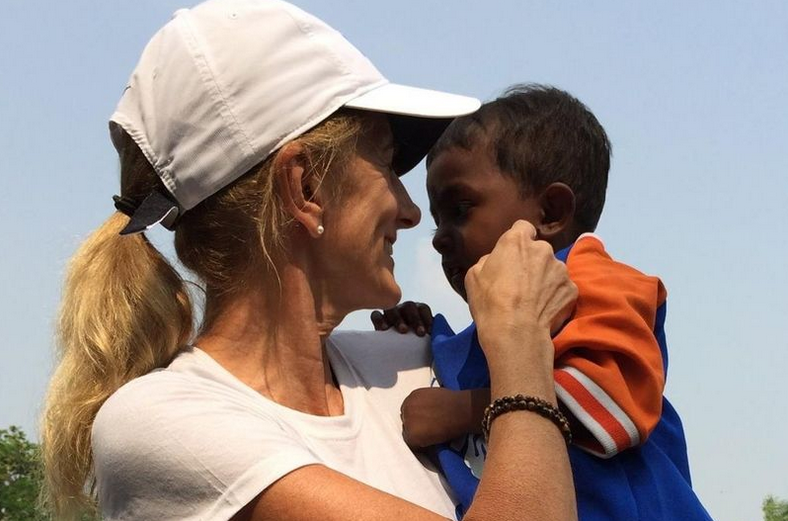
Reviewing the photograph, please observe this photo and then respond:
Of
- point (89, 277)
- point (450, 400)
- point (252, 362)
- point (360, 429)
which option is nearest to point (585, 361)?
point (450, 400)

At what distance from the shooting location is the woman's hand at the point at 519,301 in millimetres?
2604

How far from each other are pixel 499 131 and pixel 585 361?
95 centimetres

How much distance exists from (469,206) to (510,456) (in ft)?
3.56

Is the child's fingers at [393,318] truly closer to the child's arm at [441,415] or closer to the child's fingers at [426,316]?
the child's fingers at [426,316]

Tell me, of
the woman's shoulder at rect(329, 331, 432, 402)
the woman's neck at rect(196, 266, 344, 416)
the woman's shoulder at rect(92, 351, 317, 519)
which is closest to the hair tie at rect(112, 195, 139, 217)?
the woman's neck at rect(196, 266, 344, 416)

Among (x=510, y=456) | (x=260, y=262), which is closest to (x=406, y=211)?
(x=260, y=262)

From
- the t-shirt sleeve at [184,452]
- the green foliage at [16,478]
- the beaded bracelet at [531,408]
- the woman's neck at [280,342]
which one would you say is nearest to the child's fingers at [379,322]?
the woman's neck at [280,342]

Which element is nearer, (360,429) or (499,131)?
(360,429)

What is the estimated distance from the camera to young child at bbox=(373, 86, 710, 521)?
8.85ft

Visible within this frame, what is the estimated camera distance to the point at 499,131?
342 cm

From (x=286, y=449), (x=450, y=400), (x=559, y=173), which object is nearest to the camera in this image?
(x=286, y=449)

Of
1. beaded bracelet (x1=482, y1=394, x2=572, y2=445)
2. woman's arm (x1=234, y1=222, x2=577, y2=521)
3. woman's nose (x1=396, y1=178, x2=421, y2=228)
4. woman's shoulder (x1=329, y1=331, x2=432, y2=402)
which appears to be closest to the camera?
woman's arm (x1=234, y1=222, x2=577, y2=521)

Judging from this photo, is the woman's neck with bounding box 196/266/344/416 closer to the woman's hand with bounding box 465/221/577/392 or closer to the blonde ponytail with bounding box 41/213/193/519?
the blonde ponytail with bounding box 41/213/193/519

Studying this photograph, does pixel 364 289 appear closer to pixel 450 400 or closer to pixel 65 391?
pixel 450 400
